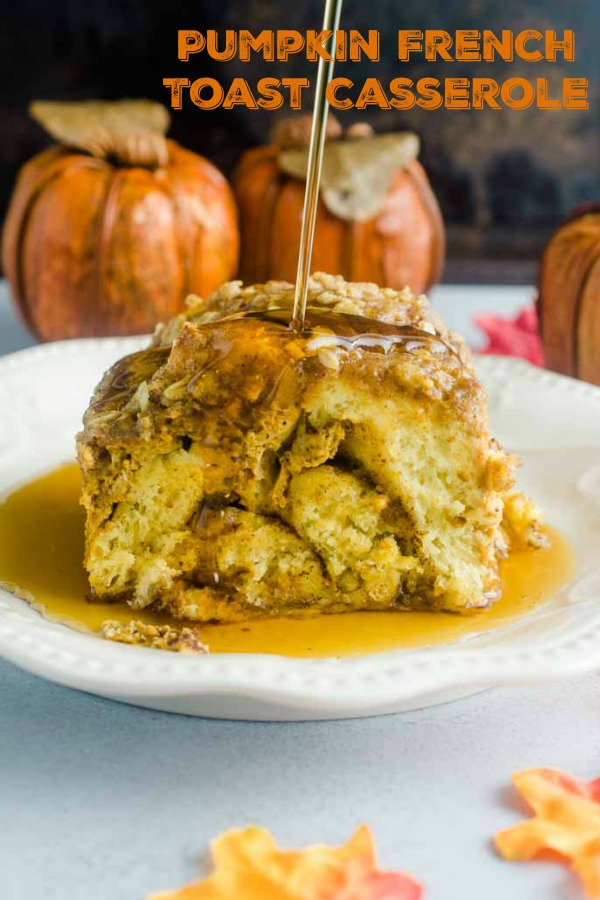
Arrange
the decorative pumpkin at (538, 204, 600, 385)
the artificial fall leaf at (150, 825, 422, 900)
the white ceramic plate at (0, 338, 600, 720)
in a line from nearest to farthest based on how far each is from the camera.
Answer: the artificial fall leaf at (150, 825, 422, 900), the white ceramic plate at (0, 338, 600, 720), the decorative pumpkin at (538, 204, 600, 385)

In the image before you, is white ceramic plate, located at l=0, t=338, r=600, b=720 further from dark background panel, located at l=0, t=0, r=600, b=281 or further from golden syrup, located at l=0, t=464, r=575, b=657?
dark background panel, located at l=0, t=0, r=600, b=281

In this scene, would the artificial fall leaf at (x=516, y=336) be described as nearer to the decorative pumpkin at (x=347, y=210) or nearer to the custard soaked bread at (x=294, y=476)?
the decorative pumpkin at (x=347, y=210)

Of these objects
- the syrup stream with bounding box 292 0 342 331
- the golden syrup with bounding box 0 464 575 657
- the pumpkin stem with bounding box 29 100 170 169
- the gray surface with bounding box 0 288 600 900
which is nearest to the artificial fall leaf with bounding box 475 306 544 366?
the pumpkin stem with bounding box 29 100 170 169

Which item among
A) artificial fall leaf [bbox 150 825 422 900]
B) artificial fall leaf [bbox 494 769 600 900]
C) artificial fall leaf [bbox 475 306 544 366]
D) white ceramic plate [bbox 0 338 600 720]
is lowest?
artificial fall leaf [bbox 150 825 422 900]

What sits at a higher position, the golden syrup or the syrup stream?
the syrup stream

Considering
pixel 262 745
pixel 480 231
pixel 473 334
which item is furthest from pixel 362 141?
pixel 262 745

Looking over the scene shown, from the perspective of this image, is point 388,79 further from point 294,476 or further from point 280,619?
point 280,619

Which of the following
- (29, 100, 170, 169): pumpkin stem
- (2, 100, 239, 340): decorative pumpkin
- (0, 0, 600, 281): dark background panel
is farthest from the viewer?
(0, 0, 600, 281): dark background panel
